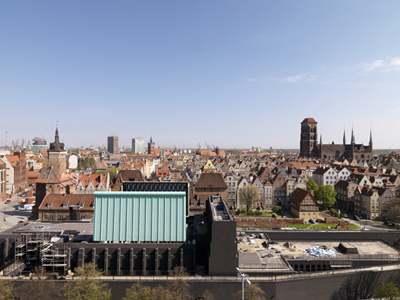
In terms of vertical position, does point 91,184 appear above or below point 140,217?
below

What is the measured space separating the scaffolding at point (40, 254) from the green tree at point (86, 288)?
4708mm

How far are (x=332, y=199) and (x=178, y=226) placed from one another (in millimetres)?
59893

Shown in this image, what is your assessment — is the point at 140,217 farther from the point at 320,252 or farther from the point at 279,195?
Answer: the point at 279,195

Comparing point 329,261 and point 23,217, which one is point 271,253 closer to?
point 329,261

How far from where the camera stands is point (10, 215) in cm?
7769

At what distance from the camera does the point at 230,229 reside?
38406 mm

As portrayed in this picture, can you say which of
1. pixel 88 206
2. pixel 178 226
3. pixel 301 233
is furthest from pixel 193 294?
pixel 88 206

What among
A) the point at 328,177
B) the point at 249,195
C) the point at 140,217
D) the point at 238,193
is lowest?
the point at 238,193

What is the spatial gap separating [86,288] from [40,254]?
14084 mm

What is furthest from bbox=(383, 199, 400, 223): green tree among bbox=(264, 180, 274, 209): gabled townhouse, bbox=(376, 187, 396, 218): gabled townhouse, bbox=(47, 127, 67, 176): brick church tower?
bbox=(47, 127, 67, 176): brick church tower

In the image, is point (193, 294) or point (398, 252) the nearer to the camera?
point (193, 294)

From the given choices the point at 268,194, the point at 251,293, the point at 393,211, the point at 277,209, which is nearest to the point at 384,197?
the point at 393,211

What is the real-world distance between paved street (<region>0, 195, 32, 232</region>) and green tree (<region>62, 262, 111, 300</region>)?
40.0m

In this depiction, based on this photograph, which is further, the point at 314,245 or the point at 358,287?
the point at 314,245
